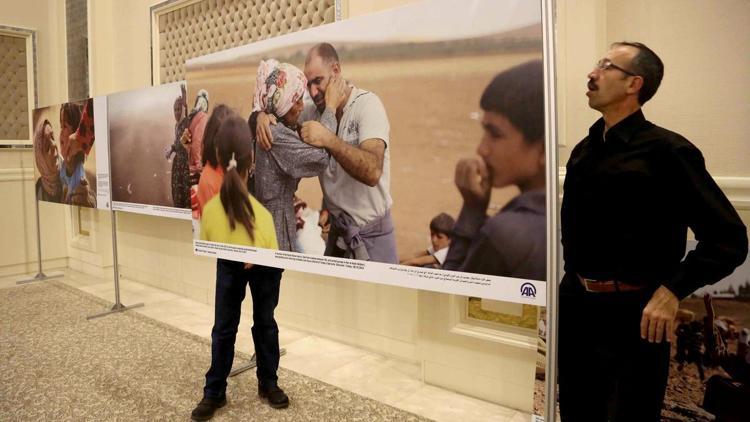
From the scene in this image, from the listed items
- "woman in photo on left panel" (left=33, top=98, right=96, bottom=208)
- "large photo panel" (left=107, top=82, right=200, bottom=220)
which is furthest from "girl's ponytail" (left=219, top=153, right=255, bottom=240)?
"woman in photo on left panel" (left=33, top=98, right=96, bottom=208)

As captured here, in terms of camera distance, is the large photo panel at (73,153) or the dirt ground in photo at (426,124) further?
the large photo panel at (73,153)

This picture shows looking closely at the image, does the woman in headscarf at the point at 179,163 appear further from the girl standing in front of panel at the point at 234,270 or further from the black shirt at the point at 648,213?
the black shirt at the point at 648,213

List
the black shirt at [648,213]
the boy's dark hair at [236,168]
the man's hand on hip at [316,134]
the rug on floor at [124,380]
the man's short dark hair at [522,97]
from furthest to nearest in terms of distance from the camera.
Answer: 1. the rug on floor at [124,380]
2. the boy's dark hair at [236,168]
3. the man's hand on hip at [316,134]
4. the man's short dark hair at [522,97]
5. the black shirt at [648,213]

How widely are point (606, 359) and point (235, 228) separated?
164cm

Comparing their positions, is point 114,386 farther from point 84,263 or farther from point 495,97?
point 84,263

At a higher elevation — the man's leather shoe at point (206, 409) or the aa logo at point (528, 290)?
the aa logo at point (528, 290)

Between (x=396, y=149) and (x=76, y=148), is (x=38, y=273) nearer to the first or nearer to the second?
(x=76, y=148)

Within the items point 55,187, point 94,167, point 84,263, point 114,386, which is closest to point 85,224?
point 84,263

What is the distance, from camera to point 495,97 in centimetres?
167

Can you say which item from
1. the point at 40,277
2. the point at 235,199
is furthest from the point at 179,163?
the point at 40,277

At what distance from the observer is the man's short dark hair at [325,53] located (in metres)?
2.05

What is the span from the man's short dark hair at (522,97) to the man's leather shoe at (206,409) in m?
1.86

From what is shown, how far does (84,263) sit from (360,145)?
17.1 feet

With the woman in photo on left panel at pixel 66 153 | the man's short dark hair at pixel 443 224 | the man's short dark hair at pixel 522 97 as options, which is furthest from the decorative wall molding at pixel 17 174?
the man's short dark hair at pixel 522 97
